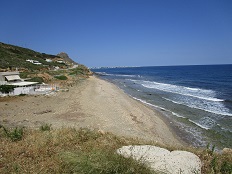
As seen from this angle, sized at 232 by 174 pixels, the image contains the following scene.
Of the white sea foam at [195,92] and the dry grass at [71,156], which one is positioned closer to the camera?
the dry grass at [71,156]

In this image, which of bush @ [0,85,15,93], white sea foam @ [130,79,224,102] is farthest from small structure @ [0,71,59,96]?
white sea foam @ [130,79,224,102]

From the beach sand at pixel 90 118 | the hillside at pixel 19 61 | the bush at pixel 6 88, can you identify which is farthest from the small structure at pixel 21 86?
the hillside at pixel 19 61

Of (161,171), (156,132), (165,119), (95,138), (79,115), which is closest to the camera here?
(161,171)

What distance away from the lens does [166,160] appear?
530 cm

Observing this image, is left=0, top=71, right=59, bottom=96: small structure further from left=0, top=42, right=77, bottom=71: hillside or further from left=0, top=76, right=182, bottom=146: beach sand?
left=0, top=42, right=77, bottom=71: hillside

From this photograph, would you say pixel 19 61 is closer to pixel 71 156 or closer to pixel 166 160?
pixel 71 156

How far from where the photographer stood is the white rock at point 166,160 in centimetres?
479

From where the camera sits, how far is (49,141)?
256 inches

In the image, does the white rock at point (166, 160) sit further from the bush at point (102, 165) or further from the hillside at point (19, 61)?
the hillside at point (19, 61)

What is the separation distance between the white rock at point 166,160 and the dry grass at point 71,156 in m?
0.33

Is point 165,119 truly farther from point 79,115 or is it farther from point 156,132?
point 79,115

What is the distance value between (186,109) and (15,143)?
18360 millimetres

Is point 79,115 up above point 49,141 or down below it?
below

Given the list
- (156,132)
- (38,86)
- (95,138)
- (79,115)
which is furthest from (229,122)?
(38,86)
